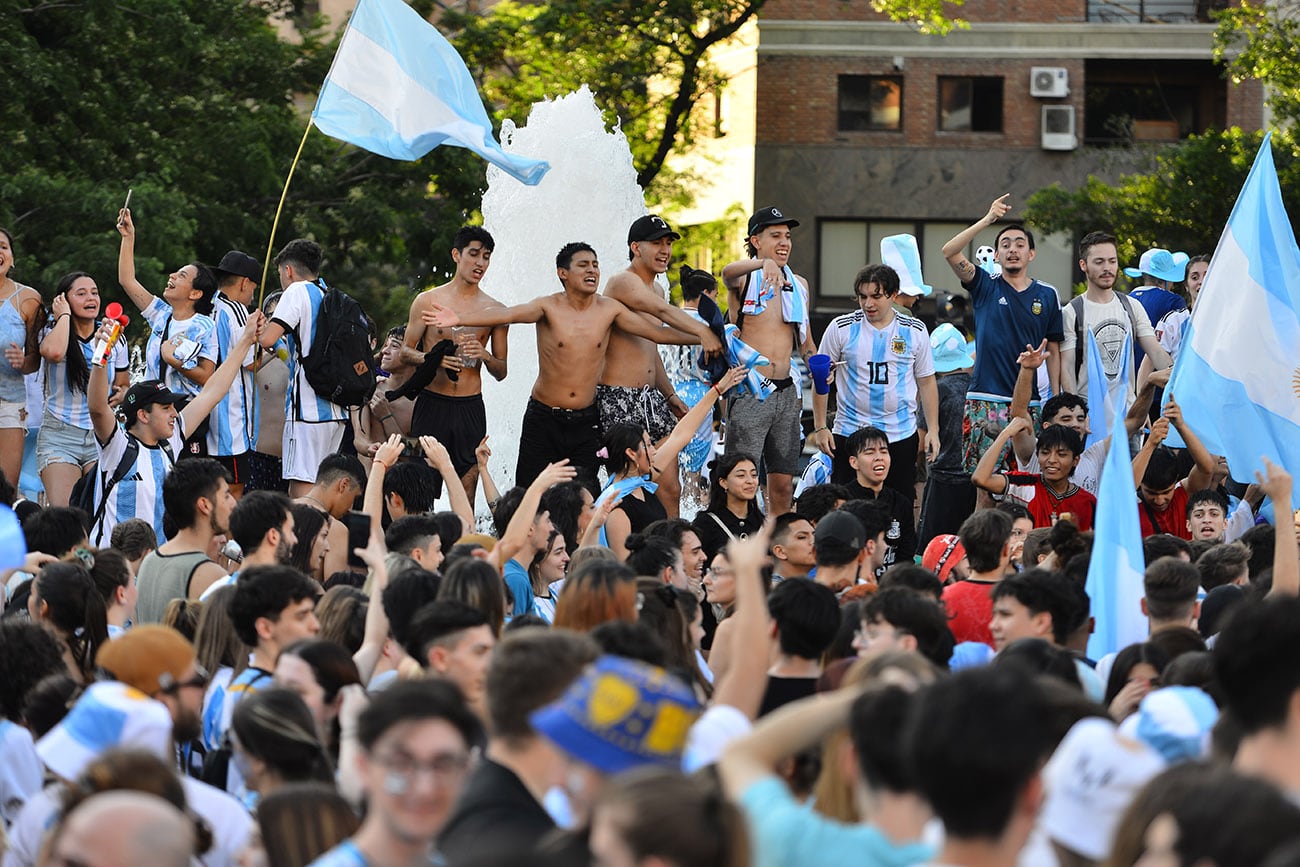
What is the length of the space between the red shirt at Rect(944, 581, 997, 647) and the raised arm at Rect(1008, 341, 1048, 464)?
14.2 feet

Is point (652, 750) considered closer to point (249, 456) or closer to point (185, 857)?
point (185, 857)

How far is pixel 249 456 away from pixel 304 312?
41.3 inches

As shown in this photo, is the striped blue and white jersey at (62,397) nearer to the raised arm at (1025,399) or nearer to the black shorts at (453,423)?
the black shorts at (453,423)

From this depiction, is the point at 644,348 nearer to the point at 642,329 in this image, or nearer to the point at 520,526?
the point at 642,329

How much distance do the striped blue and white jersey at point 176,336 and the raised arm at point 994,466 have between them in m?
4.81

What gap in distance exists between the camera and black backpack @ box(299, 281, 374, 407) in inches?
449

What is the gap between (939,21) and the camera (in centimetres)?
2959

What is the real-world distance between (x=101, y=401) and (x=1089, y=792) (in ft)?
26.8

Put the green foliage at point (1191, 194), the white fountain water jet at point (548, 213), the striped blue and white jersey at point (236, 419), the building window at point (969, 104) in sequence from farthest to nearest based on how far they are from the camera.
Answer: the building window at point (969, 104) < the green foliage at point (1191, 194) < the white fountain water jet at point (548, 213) < the striped blue and white jersey at point (236, 419)

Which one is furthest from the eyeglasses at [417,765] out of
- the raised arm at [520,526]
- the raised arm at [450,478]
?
the raised arm at [450,478]

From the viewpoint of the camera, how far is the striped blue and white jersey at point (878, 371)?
12742 millimetres

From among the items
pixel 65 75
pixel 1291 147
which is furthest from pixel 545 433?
pixel 1291 147

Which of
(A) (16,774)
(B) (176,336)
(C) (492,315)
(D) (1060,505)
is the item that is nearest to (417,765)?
(A) (16,774)

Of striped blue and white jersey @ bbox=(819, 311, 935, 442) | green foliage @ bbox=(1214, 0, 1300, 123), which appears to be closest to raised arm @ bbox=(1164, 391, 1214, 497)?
striped blue and white jersey @ bbox=(819, 311, 935, 442)
